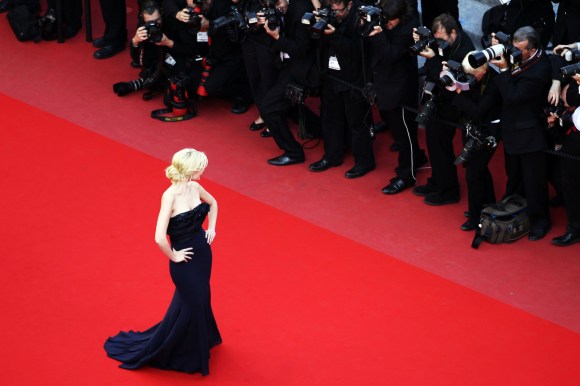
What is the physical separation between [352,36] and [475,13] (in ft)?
7.06

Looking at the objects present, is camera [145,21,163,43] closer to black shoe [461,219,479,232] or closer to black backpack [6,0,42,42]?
black backpack [6,0,42,42]

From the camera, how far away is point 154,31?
9648 mm

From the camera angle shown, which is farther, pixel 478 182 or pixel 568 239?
pixel 478 182

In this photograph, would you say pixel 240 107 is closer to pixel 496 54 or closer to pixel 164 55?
pixel 164 55

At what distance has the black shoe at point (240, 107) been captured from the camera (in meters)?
10.1

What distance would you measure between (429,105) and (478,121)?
39 cm

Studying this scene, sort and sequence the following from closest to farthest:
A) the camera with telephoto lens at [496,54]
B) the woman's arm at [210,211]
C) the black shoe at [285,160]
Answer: the woman's arm at [210,211] → the camera with telephoto lens at [496,54] → the black shoe at [285,160]

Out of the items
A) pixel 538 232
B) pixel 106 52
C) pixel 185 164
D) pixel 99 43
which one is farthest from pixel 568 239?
pixel 99 43

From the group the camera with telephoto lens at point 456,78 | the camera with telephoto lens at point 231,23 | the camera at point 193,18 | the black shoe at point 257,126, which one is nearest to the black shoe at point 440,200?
the camera with telephoto lens at point 456,78

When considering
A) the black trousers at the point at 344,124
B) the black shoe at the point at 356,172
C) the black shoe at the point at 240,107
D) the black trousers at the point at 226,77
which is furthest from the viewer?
the black shoe at the point at 240,107

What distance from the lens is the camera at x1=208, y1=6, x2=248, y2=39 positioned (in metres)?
9.14

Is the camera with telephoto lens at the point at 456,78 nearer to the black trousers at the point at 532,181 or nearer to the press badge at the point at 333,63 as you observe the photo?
the black trousers at the point at 532,181

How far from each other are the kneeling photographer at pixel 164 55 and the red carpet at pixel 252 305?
136 cm

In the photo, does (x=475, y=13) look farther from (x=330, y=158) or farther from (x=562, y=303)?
(x=562, y=303)
